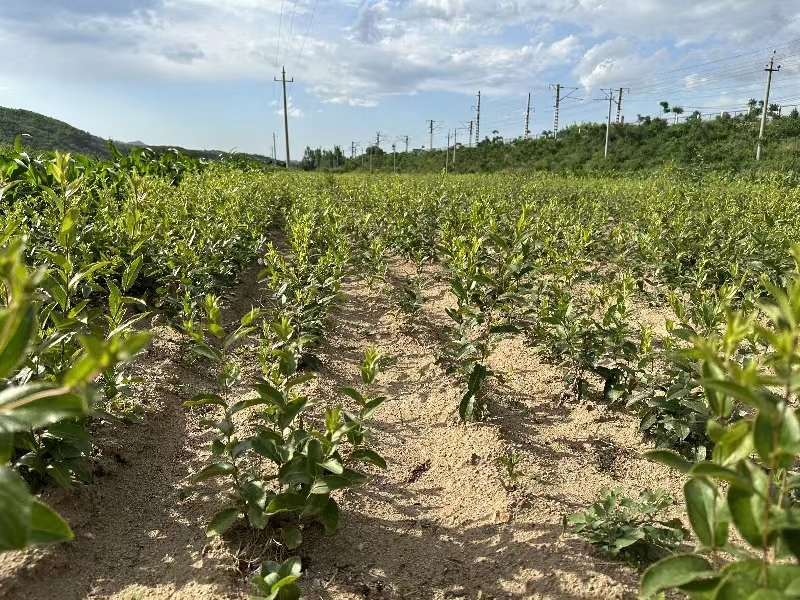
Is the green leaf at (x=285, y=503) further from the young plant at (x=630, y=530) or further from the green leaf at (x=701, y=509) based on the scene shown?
the green leaf at (x=701, y=509)

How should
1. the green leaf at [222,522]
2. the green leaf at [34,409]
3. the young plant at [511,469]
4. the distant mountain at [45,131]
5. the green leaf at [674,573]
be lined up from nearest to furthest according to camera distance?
the green leaf at [34,409] → the green leaf at [674,573] → the green leaf at [222,522] → the young plant at [511,469] → the distant mountain at [45,131]

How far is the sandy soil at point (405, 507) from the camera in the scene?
201 cm

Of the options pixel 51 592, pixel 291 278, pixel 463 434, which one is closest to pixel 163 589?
pixel 51 592

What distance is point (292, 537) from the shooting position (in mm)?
2049

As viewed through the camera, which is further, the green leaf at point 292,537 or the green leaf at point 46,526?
the green leaf at point 292,537

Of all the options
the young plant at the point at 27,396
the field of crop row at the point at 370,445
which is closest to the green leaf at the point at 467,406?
the field of crop row at the point at 370,445

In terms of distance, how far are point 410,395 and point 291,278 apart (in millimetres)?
1346

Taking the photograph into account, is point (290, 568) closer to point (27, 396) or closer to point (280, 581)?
point (280, 581)

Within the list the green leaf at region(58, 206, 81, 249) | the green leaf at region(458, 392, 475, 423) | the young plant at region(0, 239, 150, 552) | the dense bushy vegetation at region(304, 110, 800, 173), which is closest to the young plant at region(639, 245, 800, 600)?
the young plant at region(0, 239, 150, 552)

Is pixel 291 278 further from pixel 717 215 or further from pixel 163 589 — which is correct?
pixel 717 215

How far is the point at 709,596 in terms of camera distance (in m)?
1.12

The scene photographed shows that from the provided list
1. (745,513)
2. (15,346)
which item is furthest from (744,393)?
(15,346)

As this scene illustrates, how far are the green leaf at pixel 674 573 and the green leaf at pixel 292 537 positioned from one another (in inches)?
50.4

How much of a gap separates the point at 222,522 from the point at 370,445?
1.08 metres
